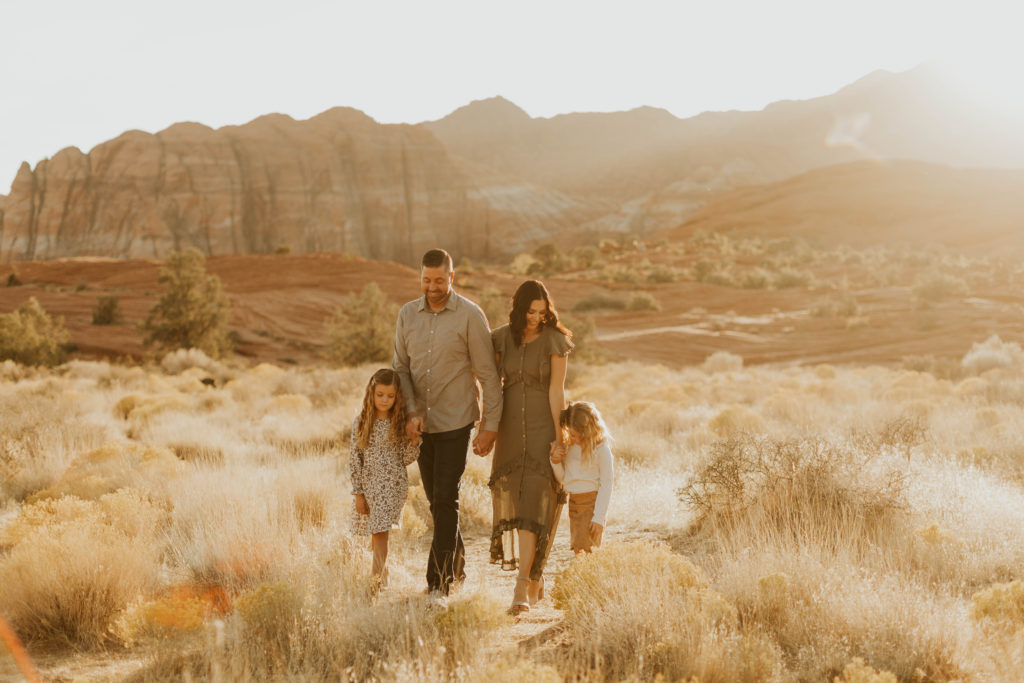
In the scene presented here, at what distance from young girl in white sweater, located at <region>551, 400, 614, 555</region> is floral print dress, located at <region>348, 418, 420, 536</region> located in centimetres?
91

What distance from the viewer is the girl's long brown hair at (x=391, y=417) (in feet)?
14.6

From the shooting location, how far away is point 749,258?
5359 cm

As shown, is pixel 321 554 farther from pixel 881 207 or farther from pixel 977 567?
pixel 881 207

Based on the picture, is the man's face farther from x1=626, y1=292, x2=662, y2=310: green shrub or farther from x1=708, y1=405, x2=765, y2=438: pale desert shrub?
x1=626, y1=292, x2=662, y2=310: green shrub

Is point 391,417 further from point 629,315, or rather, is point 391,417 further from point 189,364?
point 629,315

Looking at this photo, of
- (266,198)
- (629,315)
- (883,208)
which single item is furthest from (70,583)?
(883,208)

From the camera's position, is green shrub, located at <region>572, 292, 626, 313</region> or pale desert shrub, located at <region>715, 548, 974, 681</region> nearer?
pale desert shrub, located at <region>715, 548, 974, 681</region>

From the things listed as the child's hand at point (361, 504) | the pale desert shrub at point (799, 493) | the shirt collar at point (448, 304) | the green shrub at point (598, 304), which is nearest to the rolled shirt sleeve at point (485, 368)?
the shirt collar at point (448, 304)

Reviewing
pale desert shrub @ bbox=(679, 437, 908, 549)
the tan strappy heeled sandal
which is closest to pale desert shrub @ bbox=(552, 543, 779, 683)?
the tan strappy heeled sandal

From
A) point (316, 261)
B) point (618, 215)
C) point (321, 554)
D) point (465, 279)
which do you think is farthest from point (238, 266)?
point (618, 215)

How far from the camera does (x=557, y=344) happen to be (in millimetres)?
4363

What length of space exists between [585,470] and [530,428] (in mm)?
455

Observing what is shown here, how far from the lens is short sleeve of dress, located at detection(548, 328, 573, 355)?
171 inches

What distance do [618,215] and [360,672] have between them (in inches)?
3539
